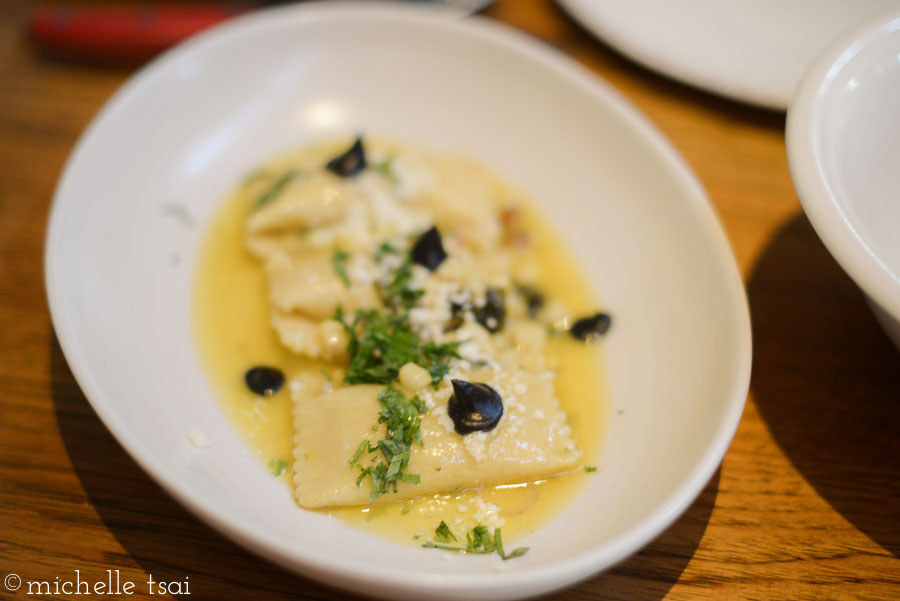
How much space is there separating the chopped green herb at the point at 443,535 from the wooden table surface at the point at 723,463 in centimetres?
35

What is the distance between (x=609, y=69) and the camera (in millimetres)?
3588

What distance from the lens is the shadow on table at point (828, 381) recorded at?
6.86 ft

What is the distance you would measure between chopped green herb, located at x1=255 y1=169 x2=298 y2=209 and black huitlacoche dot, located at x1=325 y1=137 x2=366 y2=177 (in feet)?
0.74

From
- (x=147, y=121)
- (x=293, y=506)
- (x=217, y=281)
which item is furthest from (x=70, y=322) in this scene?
(x=147, y=121)

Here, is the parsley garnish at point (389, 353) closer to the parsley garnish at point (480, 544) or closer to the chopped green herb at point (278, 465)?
the chopped green herb at point (278, 465)

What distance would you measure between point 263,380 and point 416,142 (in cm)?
155

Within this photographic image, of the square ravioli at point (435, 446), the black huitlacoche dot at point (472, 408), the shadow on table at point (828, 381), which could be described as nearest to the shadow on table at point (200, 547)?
the square ravioli at point (435, 446)

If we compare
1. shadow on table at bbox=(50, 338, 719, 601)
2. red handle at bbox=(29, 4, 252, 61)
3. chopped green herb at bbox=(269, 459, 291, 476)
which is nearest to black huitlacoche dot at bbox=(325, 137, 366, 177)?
red handle at bbox=(29, 4, 252, 61)

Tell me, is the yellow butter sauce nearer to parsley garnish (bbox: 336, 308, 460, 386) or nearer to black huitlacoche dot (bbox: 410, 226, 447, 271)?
parsley garnish (bbox: 336, 308, 460, 386)

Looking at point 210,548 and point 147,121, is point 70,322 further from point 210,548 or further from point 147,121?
point 147,121

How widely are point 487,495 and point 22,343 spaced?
1.79 meters

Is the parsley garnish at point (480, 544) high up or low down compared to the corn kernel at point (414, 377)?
down

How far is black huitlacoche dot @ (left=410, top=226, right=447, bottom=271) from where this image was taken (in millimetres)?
2604

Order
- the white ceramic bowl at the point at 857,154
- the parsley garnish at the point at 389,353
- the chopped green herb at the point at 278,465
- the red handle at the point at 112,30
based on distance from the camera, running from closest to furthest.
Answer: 1. the white ceramic bowl at the point at 857,154
2. the chopped green herb at the point at 278,465
3. the parsley garnish at the point at 389,353
4. the red handle at the point at 112,30
